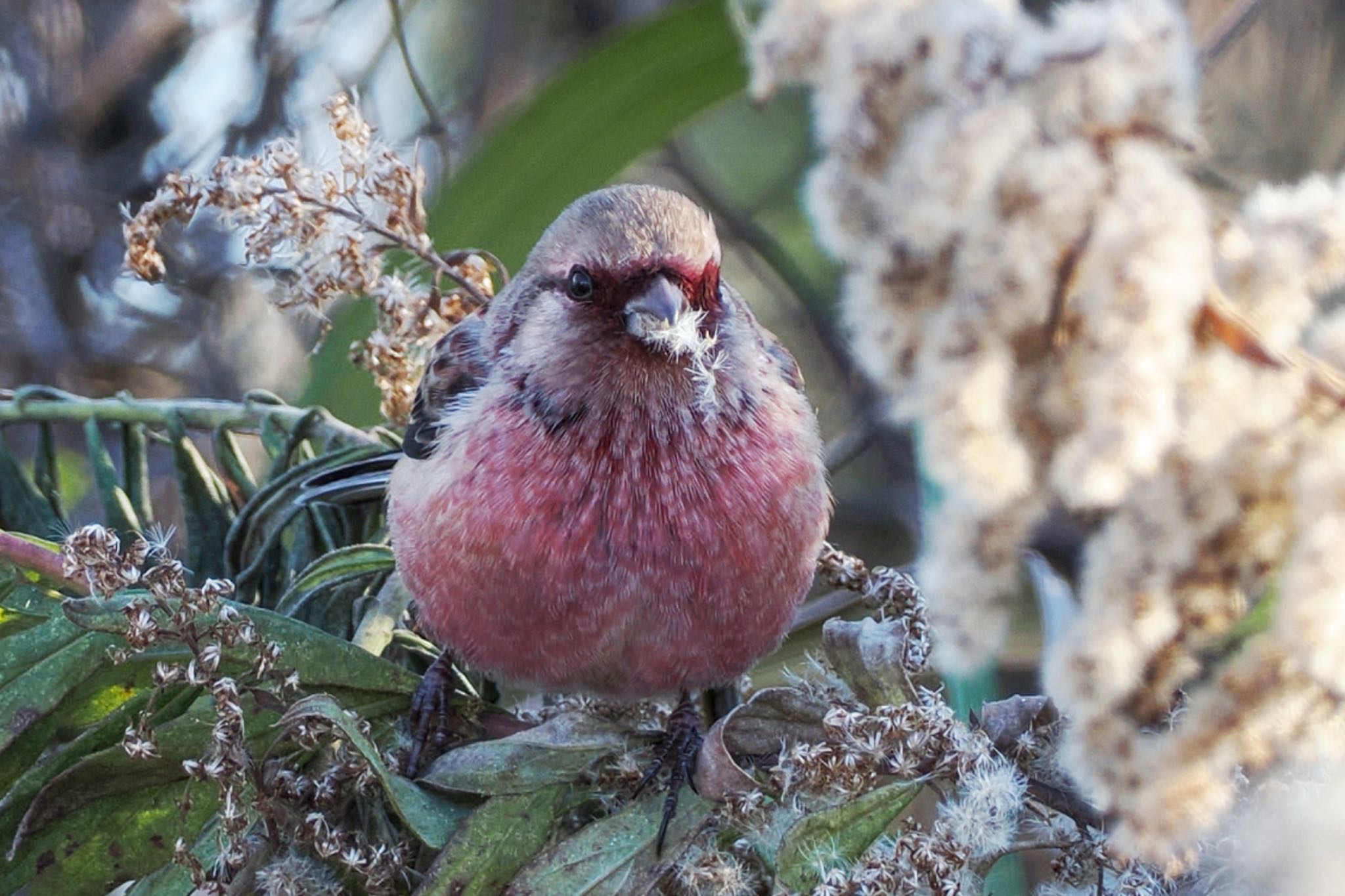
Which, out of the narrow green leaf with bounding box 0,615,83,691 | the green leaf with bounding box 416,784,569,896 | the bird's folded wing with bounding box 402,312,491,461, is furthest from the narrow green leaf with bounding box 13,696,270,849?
the bird's folded wing with bounding box 402,312,491,461

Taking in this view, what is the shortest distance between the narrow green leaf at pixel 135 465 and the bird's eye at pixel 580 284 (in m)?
0.67

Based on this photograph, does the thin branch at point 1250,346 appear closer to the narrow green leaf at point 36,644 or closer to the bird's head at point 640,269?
the bird's head at point 640,269

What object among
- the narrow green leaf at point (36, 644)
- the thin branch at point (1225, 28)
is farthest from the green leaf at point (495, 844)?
the thin branch at point (1225, 28)

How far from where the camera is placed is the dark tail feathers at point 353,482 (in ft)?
6.84

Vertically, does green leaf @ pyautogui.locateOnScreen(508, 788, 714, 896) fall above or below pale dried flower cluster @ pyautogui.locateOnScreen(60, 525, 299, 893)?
below

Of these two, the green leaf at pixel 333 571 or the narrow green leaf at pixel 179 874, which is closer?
the narrow green leaf at pixel 179 874

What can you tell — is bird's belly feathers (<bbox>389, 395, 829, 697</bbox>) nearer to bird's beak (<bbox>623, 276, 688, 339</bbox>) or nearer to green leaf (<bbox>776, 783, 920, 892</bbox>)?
bird's beak (<bbox>623, 276, 688, 339</bbox>)

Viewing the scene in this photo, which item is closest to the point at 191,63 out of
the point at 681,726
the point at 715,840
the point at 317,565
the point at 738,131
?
the point at 738,131

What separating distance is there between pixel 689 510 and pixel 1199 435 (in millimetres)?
1215

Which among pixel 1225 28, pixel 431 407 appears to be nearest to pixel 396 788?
pixel 431 407

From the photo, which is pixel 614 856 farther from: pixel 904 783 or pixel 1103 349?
pixel 1103 349

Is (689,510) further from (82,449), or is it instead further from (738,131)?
(738,131)

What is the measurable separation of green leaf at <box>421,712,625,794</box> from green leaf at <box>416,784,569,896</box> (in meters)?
0.01

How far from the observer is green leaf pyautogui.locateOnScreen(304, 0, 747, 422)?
10.8 feet
